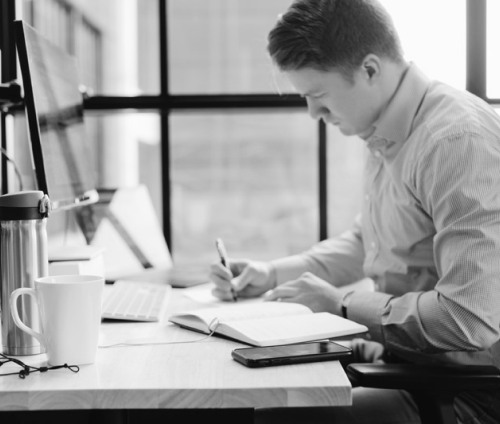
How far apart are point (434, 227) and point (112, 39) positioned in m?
1.41

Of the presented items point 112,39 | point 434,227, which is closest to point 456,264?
point 434,227

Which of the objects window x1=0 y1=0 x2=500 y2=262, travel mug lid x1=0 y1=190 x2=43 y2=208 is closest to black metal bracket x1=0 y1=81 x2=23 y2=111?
window x1=0 y1=0 x2=500 y2=262

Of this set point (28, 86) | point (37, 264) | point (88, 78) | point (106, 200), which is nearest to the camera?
point (37, 264)

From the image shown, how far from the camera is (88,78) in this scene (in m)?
2.24

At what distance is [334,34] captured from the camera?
138 centimetres

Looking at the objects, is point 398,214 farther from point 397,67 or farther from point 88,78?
point 88,78

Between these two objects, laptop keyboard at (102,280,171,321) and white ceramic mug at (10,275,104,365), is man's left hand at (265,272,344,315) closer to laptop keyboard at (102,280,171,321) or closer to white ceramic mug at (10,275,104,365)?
laptop keyboard at (102,280,171,321)

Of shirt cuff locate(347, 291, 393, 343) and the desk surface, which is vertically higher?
the desk surface

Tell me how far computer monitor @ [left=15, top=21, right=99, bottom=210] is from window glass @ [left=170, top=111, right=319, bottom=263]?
0.47 meters

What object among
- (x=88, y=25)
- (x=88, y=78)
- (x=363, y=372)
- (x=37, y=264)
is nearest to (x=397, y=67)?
(x=363, y=372)

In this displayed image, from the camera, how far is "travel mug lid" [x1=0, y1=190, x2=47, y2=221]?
99 cm

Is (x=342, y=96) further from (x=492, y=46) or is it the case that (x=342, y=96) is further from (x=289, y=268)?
(x=492, y=46)

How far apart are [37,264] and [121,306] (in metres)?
0.33

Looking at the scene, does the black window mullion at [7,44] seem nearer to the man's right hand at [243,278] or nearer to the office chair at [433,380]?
the man's right hand at [243,278]
